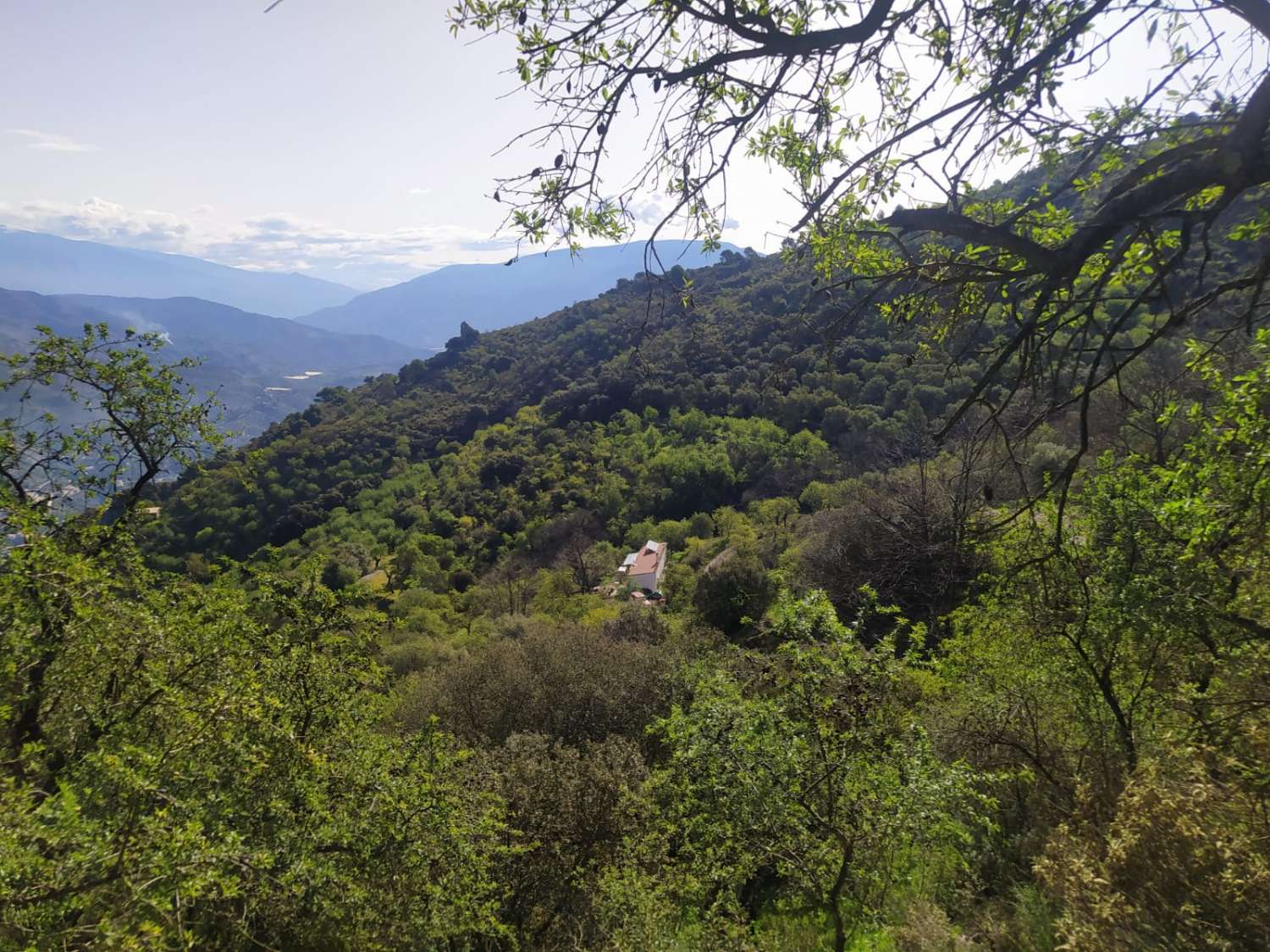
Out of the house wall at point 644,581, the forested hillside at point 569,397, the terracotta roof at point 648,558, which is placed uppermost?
the forested hillside at point 569,397

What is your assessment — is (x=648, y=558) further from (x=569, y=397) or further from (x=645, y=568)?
(x=569, y=397)

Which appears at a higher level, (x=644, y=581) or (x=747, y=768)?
(x=747, y=768)

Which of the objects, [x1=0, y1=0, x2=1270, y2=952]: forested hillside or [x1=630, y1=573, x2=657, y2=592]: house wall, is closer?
[x1=0, y1=0, x2=1270, y2=952]: forested hillside

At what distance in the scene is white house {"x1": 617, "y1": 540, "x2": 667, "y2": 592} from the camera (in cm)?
3484

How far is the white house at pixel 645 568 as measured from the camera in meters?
34.8

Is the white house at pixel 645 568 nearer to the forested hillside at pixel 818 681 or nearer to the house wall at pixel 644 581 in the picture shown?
the house wall at pixel 644 581

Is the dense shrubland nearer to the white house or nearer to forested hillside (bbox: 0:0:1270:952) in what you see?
forested hillside (bbox: 0:0:1270:952)

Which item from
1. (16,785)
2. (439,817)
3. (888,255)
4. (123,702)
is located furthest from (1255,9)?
(16,785)

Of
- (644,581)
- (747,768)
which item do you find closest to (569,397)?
(644,581)

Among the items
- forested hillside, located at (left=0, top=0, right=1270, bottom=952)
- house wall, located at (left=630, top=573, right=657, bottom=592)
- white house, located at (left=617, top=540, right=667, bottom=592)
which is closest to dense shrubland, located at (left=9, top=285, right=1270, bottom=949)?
Answer: forested hillside, located at (left=0, top=0, right=1270, bottom=952)

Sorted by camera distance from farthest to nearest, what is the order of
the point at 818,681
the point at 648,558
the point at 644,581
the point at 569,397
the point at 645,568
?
the point at 569,397 → the point at 648,558 → the point at 645,568 → the point at 644,581 → the point at 818,681

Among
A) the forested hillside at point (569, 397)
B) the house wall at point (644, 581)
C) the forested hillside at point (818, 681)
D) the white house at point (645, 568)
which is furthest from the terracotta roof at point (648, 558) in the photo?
the forested hillside at point (818, 681)

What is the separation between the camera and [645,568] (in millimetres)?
36094

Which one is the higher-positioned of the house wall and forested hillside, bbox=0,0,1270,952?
forested hillside, bbox=0,0,1270,952
